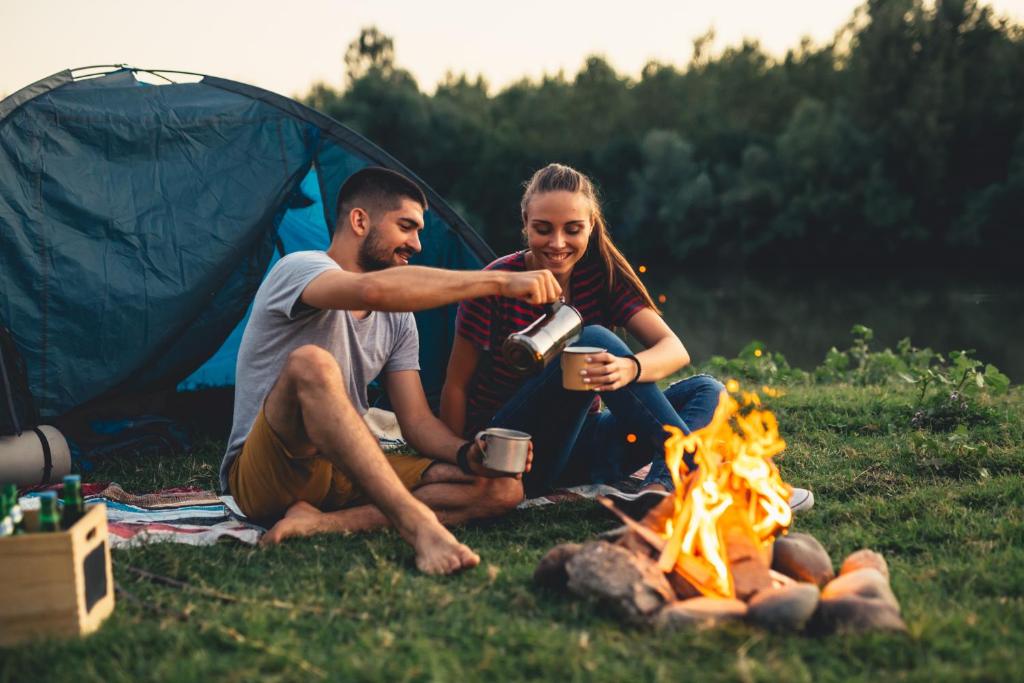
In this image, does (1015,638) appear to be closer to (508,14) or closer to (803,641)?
(803,641)

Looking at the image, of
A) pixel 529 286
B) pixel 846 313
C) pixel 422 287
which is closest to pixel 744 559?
pixel 529 286

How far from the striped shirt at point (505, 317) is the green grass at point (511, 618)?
1.60ft

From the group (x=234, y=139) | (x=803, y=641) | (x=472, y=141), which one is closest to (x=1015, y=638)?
(x=803, y=641)

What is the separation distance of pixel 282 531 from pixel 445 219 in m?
2.41

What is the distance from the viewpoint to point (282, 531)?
3.02 meters

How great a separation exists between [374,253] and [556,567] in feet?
4.75

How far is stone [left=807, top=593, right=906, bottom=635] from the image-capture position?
216cm

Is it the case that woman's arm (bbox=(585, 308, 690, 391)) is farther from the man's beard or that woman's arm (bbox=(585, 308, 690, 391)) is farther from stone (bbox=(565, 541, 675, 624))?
the man's beard

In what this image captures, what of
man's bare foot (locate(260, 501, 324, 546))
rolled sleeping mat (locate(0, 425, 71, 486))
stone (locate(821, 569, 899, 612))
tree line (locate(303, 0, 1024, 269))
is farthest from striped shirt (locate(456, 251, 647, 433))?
tree line (locate(303, 0, 1024, 269))

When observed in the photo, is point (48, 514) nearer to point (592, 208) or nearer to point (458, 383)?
point (458, 383)

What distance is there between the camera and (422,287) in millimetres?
2852

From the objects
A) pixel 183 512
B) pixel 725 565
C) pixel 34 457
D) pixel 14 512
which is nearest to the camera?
pixel 14 512

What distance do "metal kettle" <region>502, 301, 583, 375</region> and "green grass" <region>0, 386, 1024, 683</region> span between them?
63 cm

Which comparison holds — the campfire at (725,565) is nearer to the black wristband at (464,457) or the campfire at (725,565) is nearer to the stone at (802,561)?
the stone at (802,561)
